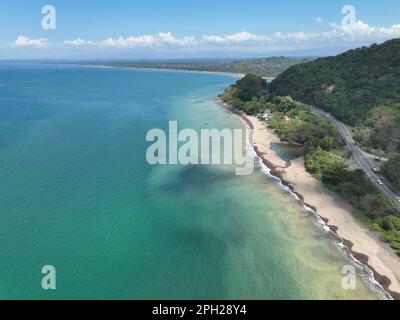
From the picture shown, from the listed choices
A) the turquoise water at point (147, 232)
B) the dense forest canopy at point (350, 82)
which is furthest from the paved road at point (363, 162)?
the turquoise water at point (147, 232)

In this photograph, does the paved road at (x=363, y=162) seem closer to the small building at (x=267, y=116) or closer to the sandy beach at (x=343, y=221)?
the sandy beach at (x=343, y=221)

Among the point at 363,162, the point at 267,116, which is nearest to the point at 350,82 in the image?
the point at 267,116

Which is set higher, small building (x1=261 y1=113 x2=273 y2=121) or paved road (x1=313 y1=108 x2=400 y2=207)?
small building (x1=261 y1=113 x2=273 y2=121)

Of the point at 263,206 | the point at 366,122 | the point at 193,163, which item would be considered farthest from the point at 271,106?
the point at 263,206

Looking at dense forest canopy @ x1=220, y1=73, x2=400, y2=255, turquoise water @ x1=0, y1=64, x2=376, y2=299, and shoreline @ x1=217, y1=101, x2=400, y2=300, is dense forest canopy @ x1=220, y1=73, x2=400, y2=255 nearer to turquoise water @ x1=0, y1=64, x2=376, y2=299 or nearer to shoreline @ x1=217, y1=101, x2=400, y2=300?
shoreline @ x1=217, y1=101, x2=400, y2=300

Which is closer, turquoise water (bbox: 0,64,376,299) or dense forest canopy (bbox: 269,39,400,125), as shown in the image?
turquoise water (bbox: 0,64,376,299)

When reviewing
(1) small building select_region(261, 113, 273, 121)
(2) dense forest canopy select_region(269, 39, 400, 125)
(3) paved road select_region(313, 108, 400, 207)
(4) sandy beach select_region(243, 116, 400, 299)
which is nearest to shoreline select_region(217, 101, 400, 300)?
(4) sandy beach select_region(243, 116, 400, 299)

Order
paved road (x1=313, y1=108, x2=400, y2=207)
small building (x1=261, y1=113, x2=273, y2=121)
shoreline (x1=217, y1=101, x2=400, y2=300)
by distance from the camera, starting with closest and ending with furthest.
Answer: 1. shoreline (x1=217, y1=101, x2=400, y2=300)
2. paved road (x1=313, y1=108, x2=400, y2=207)
3. small building (x1=261, y1=113, x2=273, y2=121)

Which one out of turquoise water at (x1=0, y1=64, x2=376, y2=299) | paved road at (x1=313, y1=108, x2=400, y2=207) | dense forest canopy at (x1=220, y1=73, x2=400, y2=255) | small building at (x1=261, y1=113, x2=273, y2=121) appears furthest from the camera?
small building at (x1=261, y1=113, x2=273, y2=121)
